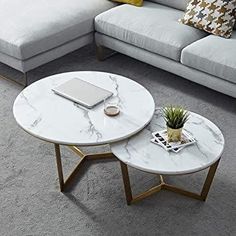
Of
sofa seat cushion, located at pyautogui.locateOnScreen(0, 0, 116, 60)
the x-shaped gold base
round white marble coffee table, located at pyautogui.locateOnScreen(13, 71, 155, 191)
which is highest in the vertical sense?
round white marble coffee table, located at pyautogui.locateOnScreen(13, 71, 155, 191)

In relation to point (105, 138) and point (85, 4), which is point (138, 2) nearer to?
point (85, 4)

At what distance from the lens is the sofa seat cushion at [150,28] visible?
2973 millimetres

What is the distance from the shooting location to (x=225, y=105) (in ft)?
9.78

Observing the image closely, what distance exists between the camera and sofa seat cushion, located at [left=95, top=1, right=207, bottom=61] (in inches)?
117

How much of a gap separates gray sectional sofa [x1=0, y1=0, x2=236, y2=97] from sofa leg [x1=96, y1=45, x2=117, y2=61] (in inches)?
1.8

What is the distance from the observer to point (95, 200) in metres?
2.26

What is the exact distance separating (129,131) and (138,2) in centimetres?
160

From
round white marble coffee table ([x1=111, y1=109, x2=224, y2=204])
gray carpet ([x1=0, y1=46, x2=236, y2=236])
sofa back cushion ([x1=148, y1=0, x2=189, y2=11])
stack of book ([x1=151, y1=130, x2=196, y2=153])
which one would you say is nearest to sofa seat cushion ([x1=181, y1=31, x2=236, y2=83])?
gray carpet ([x1=0, y1=46, x2=236, y2=236])

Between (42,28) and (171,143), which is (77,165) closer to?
(171,143)

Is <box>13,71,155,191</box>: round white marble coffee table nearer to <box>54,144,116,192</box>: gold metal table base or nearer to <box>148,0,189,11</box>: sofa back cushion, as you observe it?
<box>54,144,116,192</box>: gold metal table base

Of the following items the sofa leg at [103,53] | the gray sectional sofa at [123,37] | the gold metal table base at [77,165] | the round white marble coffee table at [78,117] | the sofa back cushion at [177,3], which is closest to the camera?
the round white marble coffee table at [78,117]

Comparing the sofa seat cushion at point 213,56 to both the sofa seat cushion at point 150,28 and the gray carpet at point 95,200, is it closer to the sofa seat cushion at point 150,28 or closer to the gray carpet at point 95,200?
the sofa seat cushion at point 150,28

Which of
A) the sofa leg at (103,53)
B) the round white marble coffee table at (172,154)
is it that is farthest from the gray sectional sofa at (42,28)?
the round white marble coffee table at (172,154)

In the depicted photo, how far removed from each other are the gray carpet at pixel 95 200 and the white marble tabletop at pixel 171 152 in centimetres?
34
